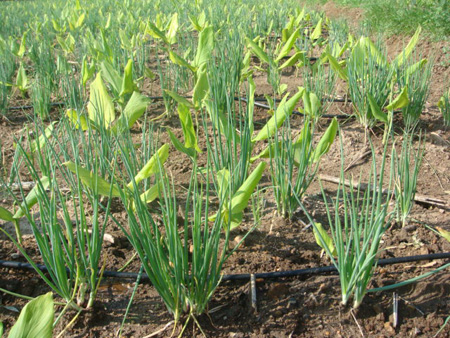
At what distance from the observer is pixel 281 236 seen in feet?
4.66

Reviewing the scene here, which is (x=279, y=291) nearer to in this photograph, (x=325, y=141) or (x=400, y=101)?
(x=325, y=141)

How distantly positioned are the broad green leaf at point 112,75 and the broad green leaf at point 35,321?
134cm


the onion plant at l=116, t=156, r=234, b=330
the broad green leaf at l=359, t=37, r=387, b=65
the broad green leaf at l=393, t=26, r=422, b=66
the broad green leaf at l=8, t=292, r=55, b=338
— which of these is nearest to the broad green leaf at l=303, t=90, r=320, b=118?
the broad green leaf at l=359, t=37, r=387, b=65

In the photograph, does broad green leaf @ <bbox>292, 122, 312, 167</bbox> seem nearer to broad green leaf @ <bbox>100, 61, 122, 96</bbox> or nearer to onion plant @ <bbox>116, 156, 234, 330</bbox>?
onion plant @ <bbox>116, 156, 234, 330</bbox>

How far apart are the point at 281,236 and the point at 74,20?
3405 mm

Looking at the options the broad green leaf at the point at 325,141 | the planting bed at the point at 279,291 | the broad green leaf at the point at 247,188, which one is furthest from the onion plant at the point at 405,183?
the broad green leaf at the point at 247,188

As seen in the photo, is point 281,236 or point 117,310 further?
point 281,236

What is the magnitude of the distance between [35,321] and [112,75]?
54.4 inches

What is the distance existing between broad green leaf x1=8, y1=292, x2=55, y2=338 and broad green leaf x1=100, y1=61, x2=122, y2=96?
4.40ft

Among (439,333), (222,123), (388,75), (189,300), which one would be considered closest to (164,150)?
(222,123)

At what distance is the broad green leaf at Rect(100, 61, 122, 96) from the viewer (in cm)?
199

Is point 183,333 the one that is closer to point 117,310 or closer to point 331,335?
point 117,310

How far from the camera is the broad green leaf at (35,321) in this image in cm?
82

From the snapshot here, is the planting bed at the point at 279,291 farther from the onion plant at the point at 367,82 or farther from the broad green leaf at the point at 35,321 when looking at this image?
the onion plant at the point at 367,82
